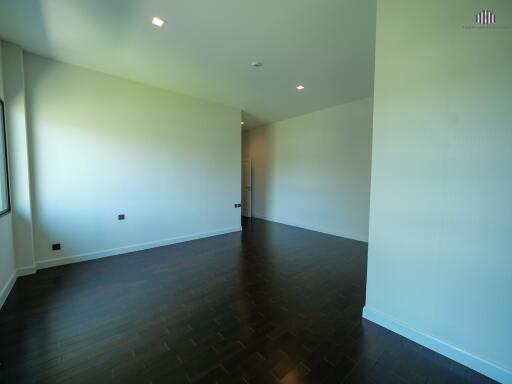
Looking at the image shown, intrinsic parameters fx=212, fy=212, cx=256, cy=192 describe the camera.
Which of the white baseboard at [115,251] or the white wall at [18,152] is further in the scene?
the white baseboard at [115,251]

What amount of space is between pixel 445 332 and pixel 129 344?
8.81 ft

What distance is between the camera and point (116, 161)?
12.6ft

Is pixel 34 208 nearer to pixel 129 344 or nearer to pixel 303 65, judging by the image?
pixel 129 344

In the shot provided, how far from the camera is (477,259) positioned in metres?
1.61

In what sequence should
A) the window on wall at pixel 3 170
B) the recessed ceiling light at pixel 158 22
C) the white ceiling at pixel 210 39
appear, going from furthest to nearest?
the window on wall at pixel 3 170 < the recessed ceiling light at pixel 158 22 < the white ceiling at pixel 210 39

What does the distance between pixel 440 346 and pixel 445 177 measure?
4.64ft

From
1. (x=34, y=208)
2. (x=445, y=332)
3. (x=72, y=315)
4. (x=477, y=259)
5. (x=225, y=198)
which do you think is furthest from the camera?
(x=225, y=198)

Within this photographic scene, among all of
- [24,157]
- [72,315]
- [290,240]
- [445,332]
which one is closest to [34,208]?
[24,157]

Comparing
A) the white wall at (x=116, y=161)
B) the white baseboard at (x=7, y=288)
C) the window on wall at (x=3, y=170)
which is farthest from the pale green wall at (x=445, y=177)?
the window on wall at (x=3, y=170)

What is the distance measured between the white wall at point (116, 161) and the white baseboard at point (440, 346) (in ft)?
12.8

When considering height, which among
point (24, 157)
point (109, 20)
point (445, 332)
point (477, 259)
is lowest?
point (445, 332)

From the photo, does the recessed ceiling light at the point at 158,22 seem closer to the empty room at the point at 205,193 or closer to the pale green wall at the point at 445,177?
the empty room at the point at 205,193

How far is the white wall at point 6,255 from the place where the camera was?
2.50 metres

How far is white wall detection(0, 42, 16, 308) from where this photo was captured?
250 cm
